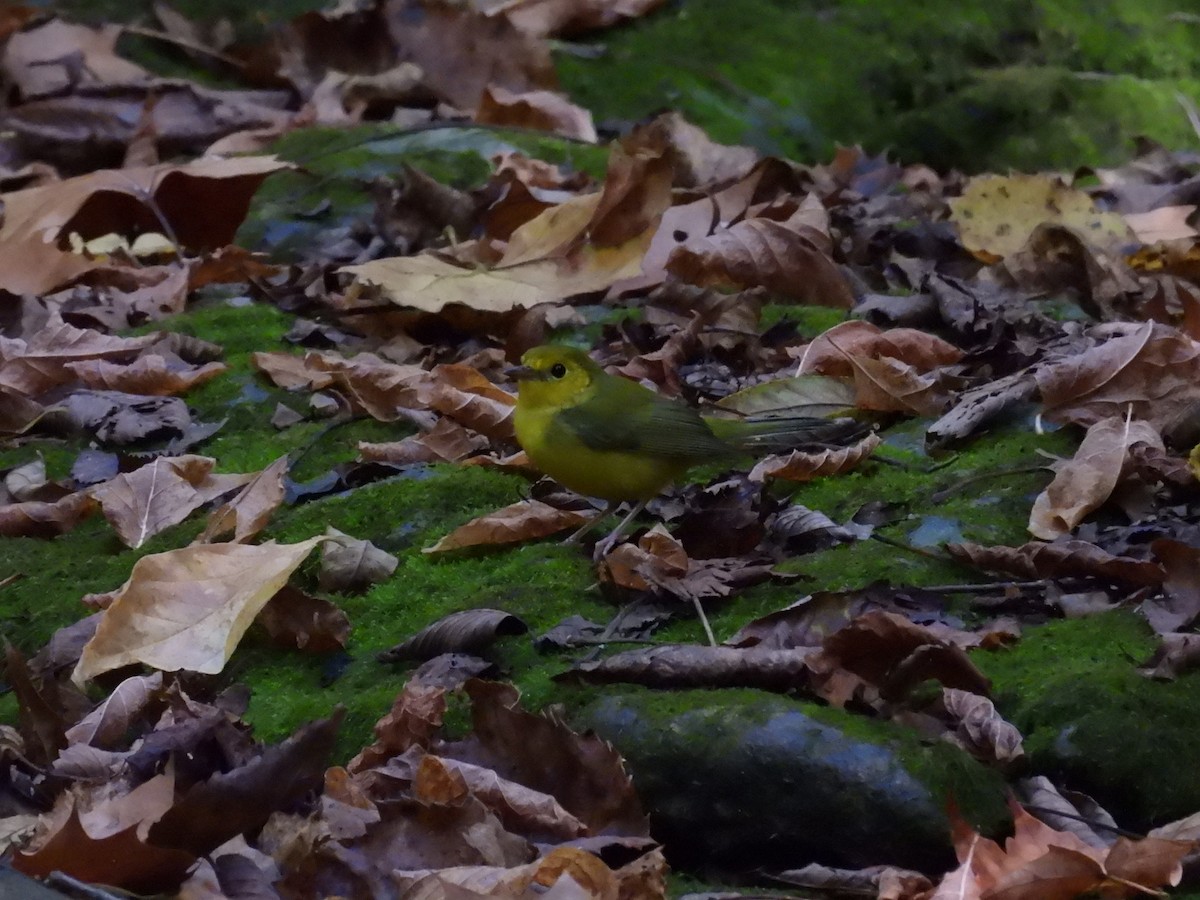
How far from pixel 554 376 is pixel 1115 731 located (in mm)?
2075

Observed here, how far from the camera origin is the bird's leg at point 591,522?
12.3 ft

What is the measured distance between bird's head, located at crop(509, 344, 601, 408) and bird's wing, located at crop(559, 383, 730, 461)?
0.07m

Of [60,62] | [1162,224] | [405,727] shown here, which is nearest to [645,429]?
[405,727]

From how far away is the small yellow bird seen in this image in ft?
12.8

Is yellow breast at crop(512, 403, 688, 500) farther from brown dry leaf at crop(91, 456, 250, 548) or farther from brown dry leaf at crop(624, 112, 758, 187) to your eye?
brown dry leaf at crop(624, 112, 758, 187)

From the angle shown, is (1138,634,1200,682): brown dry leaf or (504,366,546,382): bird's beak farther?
(504,366,546,382): bird's beak

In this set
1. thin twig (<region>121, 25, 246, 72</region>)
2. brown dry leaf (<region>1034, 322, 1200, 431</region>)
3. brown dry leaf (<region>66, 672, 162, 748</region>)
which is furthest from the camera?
thin twig (<region>121, 25, 246, 72</region>)

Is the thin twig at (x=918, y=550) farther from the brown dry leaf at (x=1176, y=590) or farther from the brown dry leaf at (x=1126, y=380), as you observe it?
the brown dry leaf at (x=1126, y=380)

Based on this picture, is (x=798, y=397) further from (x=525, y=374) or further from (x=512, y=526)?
(x=512, y=526)

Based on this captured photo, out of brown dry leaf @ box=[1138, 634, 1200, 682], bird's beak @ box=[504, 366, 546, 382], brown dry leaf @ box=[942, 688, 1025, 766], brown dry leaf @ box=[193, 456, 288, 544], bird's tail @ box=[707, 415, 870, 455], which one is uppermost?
brown dry leaf @ box=[1138, 634, 1200, 682]

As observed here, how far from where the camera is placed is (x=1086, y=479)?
11.3ft

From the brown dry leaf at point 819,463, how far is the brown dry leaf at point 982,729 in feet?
4.30

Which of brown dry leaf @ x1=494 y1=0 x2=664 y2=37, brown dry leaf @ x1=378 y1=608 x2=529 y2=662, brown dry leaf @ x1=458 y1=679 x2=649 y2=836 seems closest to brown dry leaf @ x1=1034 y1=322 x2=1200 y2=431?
brown dry leaf @ x1=378 y1=608 x2=529 y2=662

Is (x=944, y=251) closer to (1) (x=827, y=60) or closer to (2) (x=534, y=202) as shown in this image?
(2) (x=534, y=202)
